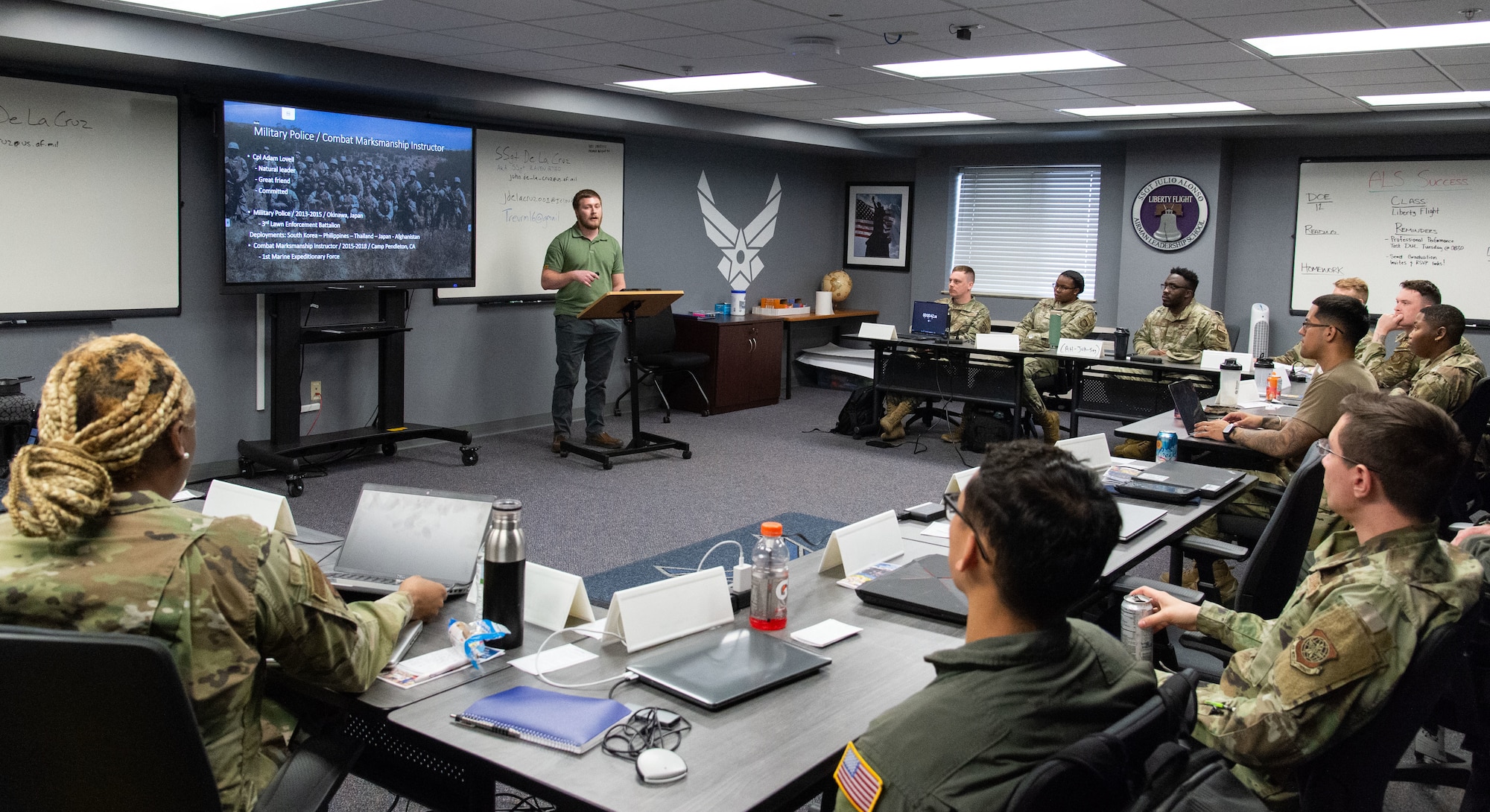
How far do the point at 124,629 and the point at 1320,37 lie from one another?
4972 mm

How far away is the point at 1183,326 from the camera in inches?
275

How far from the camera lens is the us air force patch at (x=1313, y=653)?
5.40 ft

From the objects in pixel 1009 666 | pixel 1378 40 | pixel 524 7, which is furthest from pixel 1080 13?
pixel 1009 666

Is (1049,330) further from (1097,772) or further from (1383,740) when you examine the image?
(1097,772)

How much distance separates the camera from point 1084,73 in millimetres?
5664

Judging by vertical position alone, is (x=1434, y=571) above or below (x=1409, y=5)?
below

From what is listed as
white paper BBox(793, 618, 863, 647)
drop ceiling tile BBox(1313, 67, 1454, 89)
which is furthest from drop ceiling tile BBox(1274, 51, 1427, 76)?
white paper BBox(793, 618, 863, 647)

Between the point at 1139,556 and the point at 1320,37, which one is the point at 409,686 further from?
the point at 1320,37

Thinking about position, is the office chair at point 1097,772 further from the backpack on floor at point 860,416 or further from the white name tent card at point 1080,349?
the backpack on floor at point 860,416

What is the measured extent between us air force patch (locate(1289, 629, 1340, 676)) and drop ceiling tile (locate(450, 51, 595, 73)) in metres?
4.57

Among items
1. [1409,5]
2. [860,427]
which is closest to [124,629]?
[1409,5]

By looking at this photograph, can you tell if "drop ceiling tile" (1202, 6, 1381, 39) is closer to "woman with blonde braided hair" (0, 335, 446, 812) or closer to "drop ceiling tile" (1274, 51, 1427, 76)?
"drop ceiling tile" (1274, 51, 1427, 76)

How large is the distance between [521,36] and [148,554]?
12.9ft

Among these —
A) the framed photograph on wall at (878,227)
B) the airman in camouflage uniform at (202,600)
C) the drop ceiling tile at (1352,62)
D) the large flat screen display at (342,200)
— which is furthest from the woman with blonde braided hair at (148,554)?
the framed photograph on wall at (878,227)
